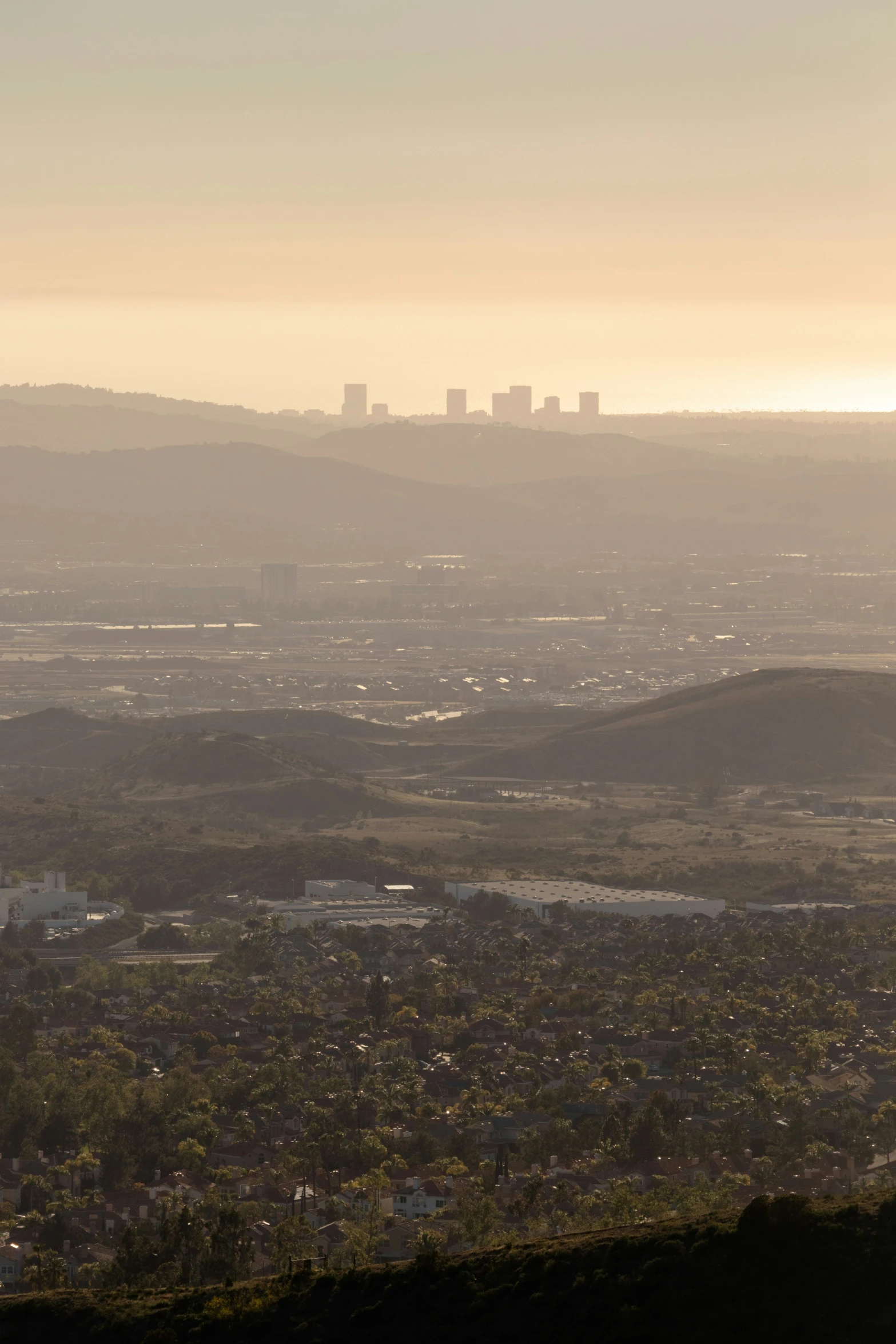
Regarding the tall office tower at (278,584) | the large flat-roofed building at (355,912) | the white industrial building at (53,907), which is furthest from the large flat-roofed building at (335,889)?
the tall office tower at (278,584)

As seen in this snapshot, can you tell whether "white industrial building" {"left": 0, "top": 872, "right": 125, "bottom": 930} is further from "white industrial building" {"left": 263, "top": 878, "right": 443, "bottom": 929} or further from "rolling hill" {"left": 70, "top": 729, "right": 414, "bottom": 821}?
"rolling hill" {"left": 70, "top": 729, "right": 414, "bottom": 821}

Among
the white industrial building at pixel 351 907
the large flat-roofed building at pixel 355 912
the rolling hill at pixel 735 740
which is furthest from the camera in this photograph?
the rolling hill at pixel 735 740

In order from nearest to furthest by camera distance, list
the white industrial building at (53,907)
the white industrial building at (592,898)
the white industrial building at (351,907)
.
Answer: the white industrial building at (351,907), the white industrial building at (53,907), the white industrial building at (592,898)

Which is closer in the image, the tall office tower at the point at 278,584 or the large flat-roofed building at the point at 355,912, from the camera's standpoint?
the large flat-roofed building at the point at 355,912

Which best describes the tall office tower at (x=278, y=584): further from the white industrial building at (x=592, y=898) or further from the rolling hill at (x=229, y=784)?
the white industrial building at (x=592, y=898)

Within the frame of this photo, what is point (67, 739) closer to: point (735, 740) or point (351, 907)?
point (735, 740)

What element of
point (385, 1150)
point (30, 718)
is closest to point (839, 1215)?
point (385, 1150)

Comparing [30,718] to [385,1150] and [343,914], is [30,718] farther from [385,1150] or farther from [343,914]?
[385,1150]
